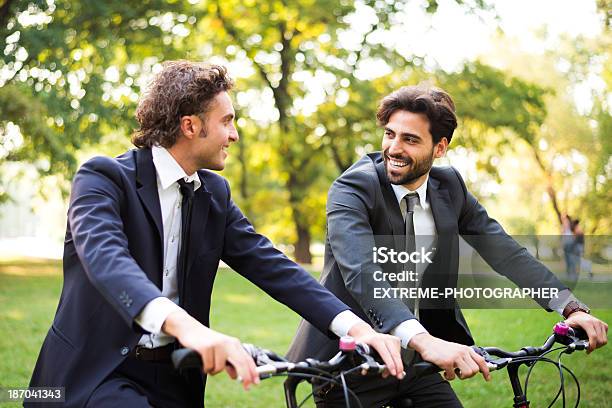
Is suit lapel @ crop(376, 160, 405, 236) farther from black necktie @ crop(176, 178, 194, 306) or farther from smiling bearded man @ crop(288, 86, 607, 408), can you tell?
black necktie @ crop(176, 178, 194, 306)

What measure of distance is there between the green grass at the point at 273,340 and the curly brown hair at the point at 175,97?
3.41 m

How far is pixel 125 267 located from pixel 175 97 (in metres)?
0.90

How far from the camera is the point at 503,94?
22641mm

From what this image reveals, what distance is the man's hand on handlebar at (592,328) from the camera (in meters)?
3.44

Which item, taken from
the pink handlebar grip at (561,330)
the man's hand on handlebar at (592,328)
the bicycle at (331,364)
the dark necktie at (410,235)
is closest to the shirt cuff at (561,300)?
the man's hand on handlebar at (592,328)

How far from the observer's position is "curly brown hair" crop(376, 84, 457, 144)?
369 cm

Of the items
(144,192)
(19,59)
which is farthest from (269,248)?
(19,59)

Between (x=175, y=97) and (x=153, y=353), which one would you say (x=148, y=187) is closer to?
(x=175, y=97)

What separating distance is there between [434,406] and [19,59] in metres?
16.5

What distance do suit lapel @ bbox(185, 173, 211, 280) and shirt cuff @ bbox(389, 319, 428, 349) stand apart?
865mm

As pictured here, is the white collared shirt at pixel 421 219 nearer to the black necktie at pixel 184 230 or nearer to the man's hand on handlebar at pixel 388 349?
the man's hand on handlebar at pixel 388 349

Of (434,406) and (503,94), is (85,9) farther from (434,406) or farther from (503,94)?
(434,406)

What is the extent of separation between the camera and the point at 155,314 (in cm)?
246

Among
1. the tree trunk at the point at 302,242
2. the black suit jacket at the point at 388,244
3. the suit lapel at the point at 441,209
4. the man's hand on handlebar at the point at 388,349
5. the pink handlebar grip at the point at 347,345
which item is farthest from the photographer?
the tree trunk at the point at 302,242
